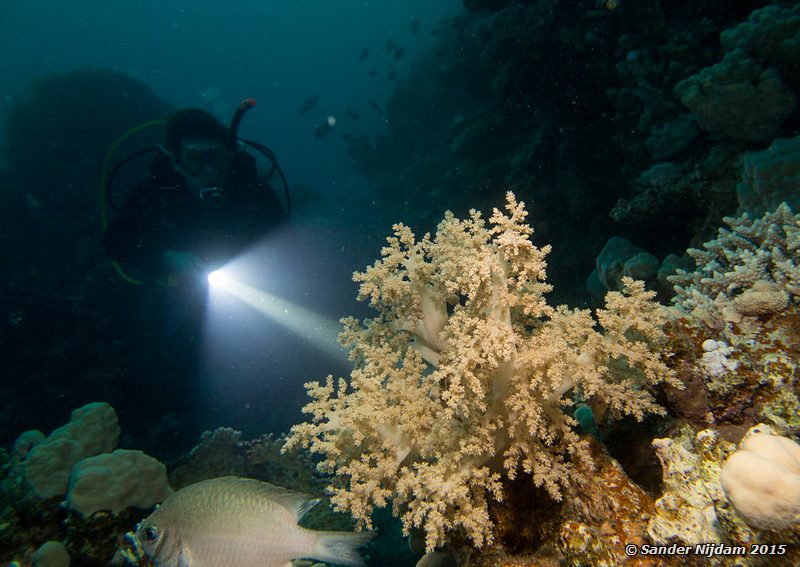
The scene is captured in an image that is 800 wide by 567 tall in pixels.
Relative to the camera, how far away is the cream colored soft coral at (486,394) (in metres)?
1.77

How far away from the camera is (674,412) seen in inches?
78.5

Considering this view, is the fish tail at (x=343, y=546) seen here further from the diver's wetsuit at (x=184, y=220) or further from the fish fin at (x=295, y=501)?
the diver's wetsuit at (x=184, y=220)

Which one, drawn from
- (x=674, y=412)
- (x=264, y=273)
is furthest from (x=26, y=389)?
(x=674, y=412)

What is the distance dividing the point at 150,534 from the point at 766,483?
2.70 metres

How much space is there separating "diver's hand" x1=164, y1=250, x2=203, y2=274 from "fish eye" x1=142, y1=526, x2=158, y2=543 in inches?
305

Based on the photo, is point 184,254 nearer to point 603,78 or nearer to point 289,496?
point 289,496

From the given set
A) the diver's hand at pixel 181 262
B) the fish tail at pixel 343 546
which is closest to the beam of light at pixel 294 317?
the diver's hand at pixel 181 262

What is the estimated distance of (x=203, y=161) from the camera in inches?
310

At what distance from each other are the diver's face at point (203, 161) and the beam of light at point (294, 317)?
3.24 metres

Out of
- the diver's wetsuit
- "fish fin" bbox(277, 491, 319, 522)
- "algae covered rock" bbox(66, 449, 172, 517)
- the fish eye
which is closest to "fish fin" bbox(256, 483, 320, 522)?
"fish fin" bbox(277, 491, 319, 522)

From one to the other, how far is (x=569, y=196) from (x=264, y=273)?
10494 millimetres

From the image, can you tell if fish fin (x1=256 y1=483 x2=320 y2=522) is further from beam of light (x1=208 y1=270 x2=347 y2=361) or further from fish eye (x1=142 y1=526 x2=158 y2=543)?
beam of light (x1=208 y1=270 x2=347 y2=361)

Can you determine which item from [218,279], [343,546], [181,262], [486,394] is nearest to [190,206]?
[181,262]

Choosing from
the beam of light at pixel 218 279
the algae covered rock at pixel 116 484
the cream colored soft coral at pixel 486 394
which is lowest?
the algae covered rock at pixel 116 484
